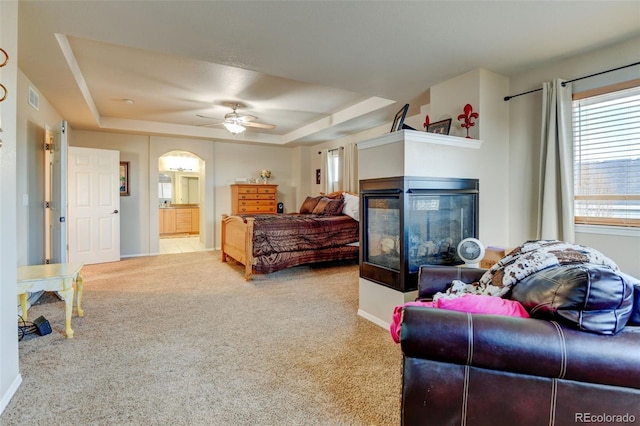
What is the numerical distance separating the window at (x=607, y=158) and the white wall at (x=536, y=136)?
14 cm

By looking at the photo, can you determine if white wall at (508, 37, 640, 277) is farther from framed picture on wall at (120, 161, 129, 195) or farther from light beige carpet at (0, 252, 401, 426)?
framed picture on wall at (120, 161, 129, 195)

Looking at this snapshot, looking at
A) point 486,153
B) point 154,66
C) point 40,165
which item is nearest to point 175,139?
point 40,165

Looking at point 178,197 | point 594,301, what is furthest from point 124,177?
point 594,301

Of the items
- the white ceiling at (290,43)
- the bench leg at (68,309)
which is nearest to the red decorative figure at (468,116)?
the white ceiling at (290,43)

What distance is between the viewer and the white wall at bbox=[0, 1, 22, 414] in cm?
170

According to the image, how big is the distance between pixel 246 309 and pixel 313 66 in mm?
2524

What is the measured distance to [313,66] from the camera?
301 centimetres

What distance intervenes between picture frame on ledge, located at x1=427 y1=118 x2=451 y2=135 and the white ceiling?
0.47 m

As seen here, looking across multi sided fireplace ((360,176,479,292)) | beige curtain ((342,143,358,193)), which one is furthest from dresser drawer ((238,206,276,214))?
multi sided fireplace ((360,176,479,292))

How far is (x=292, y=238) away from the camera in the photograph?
4637 mm

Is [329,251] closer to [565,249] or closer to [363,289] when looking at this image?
[363,289]

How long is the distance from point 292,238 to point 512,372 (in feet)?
12.0

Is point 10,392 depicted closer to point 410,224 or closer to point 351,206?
point 410,224

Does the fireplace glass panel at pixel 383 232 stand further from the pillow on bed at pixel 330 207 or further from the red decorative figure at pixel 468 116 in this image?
the pillow on bed at pixel 330 207
